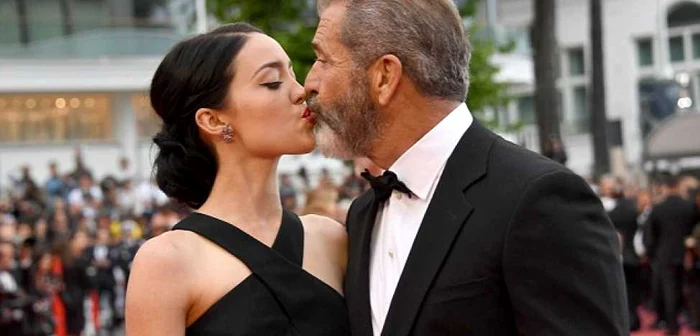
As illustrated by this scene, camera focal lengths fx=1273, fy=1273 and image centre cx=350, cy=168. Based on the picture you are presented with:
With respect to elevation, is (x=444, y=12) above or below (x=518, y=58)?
above

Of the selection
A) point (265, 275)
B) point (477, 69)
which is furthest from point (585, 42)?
point (265, 275)

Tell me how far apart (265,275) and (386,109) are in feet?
2.60

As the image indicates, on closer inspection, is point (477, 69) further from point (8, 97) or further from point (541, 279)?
point (541, 279)

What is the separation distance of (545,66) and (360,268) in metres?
18.0

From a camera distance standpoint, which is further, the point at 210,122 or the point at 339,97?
the point at 210,122

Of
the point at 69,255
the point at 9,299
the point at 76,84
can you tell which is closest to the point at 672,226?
the point at 69,255

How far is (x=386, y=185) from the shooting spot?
3.11 m

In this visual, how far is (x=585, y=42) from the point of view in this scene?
42219 millimetres

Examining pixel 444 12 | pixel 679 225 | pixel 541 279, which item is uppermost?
pixel 444 12

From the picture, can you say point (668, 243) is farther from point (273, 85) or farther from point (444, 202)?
point (444, 202)

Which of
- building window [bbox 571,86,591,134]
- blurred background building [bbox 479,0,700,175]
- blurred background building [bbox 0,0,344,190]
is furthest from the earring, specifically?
building window [bbox 571,86,591,134]

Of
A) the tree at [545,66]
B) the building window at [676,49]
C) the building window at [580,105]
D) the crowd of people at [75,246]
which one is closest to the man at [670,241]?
the crowd of people at [75,246]

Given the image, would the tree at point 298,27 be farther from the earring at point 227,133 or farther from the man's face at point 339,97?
the man's face at point 339,97

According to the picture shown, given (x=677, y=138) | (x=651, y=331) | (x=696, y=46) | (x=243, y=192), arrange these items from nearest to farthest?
(x=243, y=192) < (x=651, y=331) < (x=677, y=138) < (x=696, y=46)
